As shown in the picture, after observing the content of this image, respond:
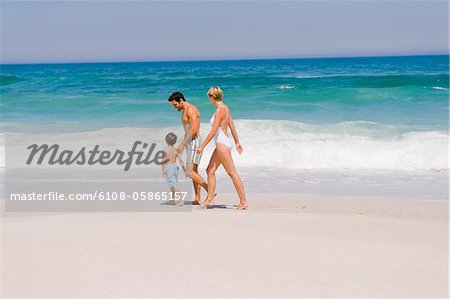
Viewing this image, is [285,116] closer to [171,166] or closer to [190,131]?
[171,166]

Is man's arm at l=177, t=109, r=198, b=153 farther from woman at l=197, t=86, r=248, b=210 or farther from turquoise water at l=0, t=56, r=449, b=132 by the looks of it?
turquoise water at l=0, t=56, r=449, b=132

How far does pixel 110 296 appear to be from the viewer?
14.3 ft

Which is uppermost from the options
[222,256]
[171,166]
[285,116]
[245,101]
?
[171,166]

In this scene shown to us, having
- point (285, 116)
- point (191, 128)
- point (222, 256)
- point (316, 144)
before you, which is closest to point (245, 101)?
point (285, 116)

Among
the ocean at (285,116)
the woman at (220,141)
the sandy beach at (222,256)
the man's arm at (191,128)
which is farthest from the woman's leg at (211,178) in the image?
the ocean at (285,116)

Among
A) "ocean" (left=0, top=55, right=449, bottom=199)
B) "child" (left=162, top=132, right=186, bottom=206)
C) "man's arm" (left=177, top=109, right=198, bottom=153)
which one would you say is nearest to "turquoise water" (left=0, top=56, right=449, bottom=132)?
"ocean" (left=0, top=55, right=449, bottom=199)

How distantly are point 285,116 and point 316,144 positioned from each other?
292 inches

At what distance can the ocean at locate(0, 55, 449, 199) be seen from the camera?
1364 cm

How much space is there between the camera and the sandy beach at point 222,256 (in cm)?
458

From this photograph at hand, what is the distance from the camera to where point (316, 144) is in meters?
14.5

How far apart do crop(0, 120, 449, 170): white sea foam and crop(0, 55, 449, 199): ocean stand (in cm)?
3

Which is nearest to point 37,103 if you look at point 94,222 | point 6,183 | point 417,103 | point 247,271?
point 417,103

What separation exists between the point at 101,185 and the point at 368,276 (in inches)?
257

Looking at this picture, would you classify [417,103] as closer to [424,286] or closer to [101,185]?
[101,185]
